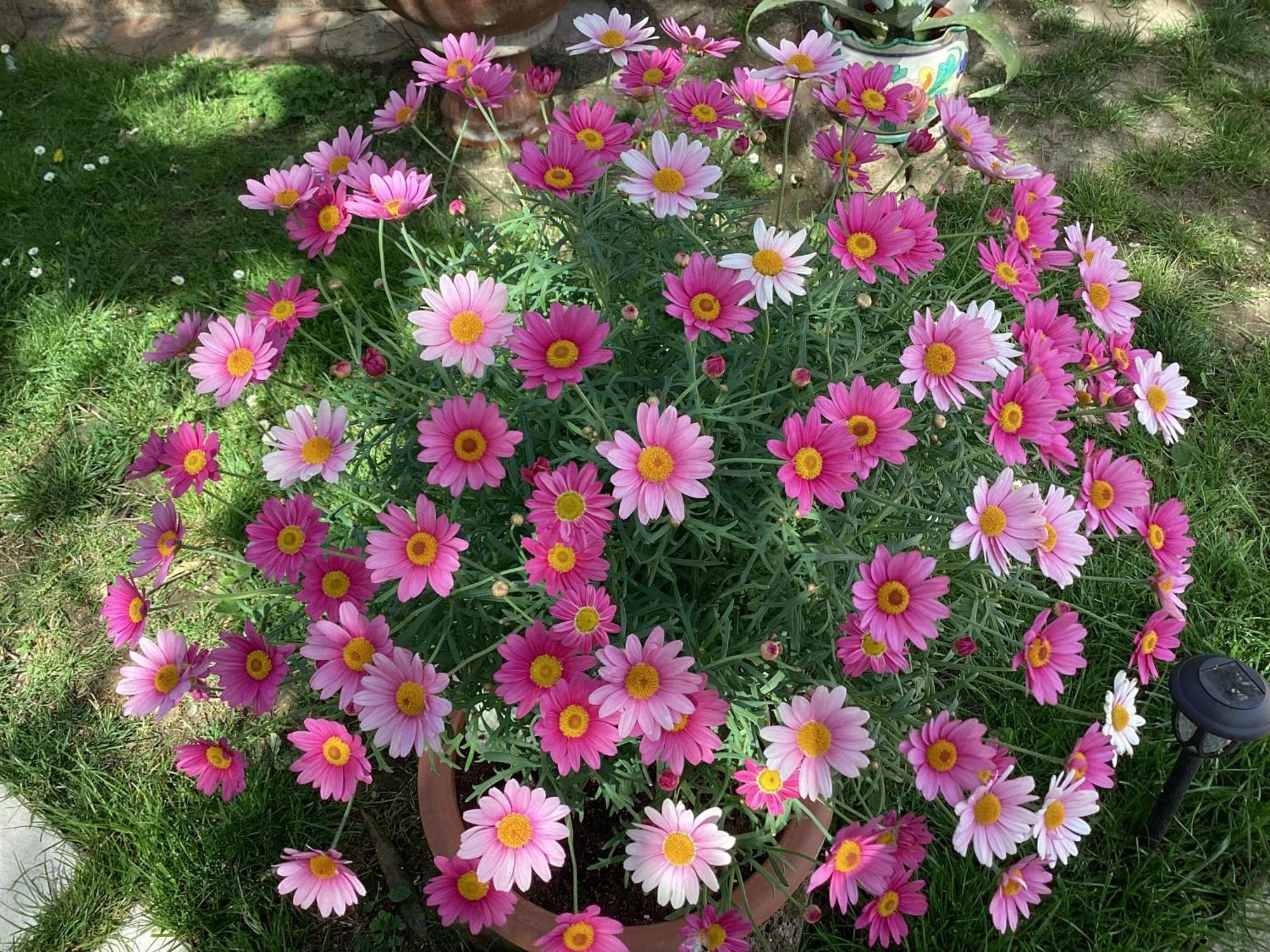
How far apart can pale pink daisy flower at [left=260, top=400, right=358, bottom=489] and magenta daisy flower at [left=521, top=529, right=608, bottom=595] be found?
296mm

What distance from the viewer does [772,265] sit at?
1.28 metres

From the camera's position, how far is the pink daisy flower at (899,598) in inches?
44.4

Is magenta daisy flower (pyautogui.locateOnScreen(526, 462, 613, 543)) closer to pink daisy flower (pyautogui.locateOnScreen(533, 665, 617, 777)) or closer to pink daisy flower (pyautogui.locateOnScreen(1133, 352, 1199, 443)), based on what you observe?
pink daisy flower (pyautogui.locateOnScreen(533, 665, 617, 777))

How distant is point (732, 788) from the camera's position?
157 centimetres

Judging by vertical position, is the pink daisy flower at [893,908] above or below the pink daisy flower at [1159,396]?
below

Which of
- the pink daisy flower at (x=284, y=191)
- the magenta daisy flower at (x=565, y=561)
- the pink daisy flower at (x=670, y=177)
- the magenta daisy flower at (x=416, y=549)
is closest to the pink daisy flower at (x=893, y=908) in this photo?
the magenta daisy flower at (x=565, y=561)

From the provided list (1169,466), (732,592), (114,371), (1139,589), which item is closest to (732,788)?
(732,592)

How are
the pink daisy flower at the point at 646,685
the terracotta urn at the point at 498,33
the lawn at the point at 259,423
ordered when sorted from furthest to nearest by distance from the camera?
1. the terracotta urn at the point at 498,33
2. the lawn at the point at 259,423
3. the pink daisy flower at the point at 646,685

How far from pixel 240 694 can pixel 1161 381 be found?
4.41ft

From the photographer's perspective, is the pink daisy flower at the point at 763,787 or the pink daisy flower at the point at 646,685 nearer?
the pink daisy flower at the point at 646,685

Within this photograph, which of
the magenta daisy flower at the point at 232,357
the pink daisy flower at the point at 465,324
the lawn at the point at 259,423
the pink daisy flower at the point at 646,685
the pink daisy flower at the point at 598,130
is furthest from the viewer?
the lawn at the point at 259,423

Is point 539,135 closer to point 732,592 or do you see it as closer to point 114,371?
point 114,371

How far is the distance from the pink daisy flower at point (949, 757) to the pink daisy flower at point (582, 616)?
1.29 feet

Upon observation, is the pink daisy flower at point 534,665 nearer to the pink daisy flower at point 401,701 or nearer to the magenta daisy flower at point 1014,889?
the pink daisy flower at point 401,701
